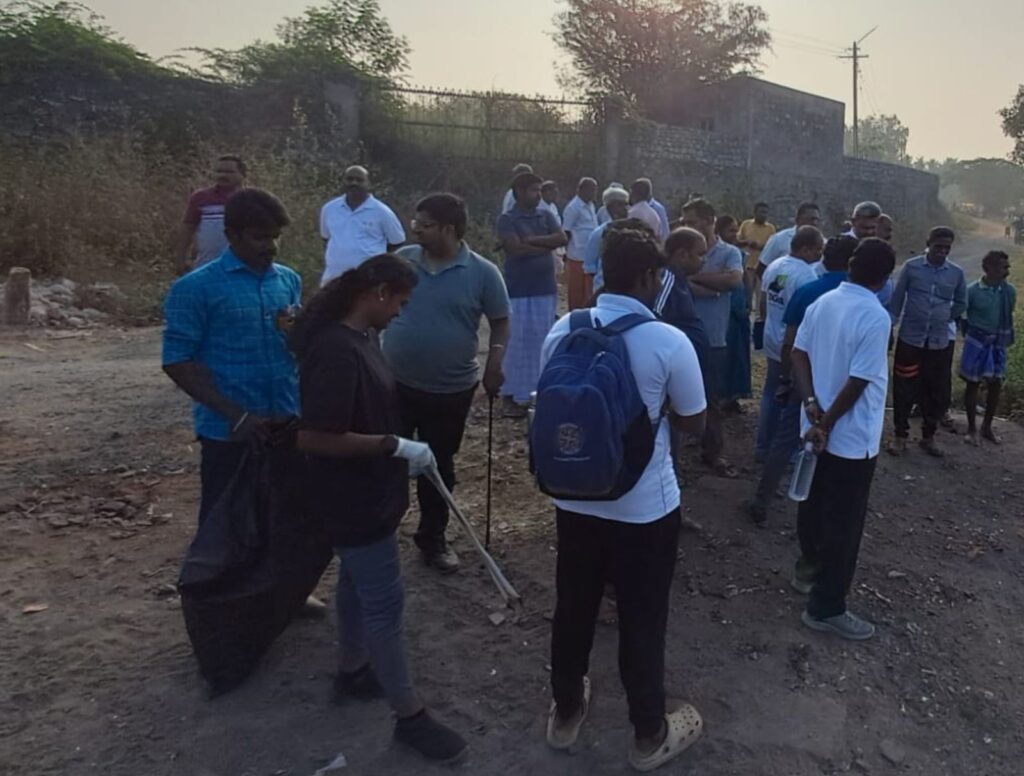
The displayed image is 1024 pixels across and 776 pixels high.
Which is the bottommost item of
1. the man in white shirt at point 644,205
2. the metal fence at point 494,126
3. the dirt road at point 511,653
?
the dirt road at point 511,653

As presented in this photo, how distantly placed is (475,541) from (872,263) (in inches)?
76.9

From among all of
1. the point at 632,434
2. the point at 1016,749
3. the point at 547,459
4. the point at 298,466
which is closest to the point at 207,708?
the point at 298,466

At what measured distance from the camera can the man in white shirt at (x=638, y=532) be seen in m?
2.50

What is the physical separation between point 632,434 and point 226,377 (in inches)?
59.9

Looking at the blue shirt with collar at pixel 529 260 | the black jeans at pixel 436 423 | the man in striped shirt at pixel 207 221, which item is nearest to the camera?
the black jeans at pixel 436 423

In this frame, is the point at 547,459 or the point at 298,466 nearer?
the point at 547,459

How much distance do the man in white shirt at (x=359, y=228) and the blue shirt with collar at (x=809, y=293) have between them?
9.66ft

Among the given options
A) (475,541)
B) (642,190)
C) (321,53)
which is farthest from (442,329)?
(321,53)

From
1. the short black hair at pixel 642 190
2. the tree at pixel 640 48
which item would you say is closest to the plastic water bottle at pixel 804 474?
the short black hair at pixel 642 190

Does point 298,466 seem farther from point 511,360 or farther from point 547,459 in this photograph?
point 511,360

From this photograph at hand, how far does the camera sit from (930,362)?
21.2ft

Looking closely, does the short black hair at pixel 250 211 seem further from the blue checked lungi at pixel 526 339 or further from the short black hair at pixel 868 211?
the short black hair at pixel 868 211

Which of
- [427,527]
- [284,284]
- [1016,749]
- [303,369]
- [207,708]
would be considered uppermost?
[284,284]

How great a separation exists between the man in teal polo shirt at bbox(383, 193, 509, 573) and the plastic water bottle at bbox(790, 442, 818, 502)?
136cm
